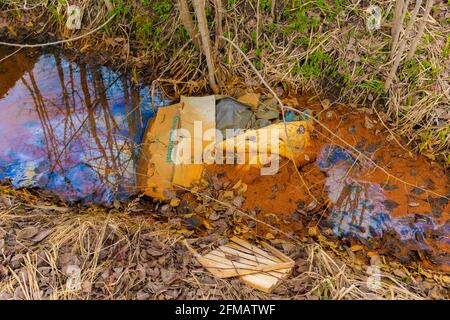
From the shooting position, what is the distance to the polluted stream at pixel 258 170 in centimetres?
284

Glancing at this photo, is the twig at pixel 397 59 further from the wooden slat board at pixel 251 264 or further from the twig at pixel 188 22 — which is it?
the wooden slat board at pixel 251 264

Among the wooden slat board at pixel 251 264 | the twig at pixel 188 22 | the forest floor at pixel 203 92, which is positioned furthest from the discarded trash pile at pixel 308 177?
the twig at pixel 188 22

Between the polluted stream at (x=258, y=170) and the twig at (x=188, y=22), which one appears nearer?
the polluted stream at (x=258, y=170)

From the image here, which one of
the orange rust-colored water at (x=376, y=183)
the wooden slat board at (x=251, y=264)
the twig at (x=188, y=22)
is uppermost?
the twig at (x=188, y=22)

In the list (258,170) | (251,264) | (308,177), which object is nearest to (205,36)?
(258,170)

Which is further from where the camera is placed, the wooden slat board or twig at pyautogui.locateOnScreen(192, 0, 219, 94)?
twig at pyautogui.locateOnScreen(192, 0, 219, 94)

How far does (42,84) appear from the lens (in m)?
3.70

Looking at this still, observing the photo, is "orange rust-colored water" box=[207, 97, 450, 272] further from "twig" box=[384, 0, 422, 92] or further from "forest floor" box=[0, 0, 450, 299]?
"twig" box=[384, 0, 422, 92]

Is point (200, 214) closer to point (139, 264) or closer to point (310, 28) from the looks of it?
point (139, 264)

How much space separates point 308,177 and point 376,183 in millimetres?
528

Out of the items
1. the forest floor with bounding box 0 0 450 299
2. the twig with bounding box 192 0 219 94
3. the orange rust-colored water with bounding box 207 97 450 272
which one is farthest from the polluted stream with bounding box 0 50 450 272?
the twig with bounding box 192 0 219 94

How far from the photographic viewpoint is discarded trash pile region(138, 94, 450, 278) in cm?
281

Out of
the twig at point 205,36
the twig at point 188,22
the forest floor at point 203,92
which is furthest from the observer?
the twig at point 188,22
